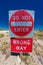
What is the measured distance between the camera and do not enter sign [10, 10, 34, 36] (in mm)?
4062

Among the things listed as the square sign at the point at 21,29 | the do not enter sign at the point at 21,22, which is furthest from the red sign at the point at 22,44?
the do not enter sign at the point at 21,22

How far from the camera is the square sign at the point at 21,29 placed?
13.4 ft

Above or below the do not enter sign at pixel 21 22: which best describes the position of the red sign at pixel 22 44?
below

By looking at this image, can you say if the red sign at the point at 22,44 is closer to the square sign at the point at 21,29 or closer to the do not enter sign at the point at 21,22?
the square sign at the point at 21,29

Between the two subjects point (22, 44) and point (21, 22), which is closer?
point (21, 22)

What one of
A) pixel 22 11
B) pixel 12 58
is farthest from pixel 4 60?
pixel 22 11

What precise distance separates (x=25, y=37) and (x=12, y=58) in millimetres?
2244

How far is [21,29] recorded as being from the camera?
13.4 feet

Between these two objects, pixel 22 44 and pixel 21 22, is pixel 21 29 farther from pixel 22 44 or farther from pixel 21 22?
pixel 22 44

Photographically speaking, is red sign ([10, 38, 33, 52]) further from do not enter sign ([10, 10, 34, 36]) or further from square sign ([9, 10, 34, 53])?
do not enter sign ([10, 10, 34, 36])

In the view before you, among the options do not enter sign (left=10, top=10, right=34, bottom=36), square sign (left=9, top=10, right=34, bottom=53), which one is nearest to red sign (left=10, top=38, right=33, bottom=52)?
square sign (left=9, top=10, right=34, bottom=53)

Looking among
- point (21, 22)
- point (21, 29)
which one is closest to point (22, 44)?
point (21, 29)

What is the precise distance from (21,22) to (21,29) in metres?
0.14

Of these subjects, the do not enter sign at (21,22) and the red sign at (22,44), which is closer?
the do not enter sign at (21,22)
